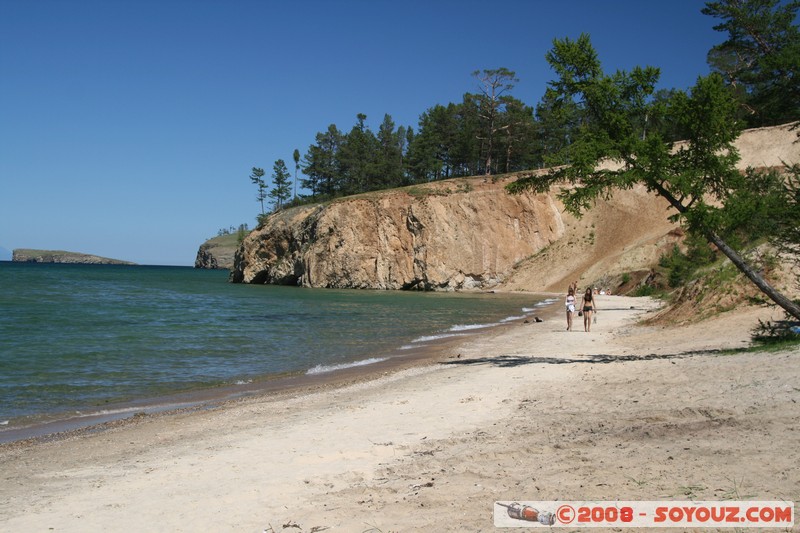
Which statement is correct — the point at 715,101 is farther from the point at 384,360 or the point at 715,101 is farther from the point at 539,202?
the point at 539,202

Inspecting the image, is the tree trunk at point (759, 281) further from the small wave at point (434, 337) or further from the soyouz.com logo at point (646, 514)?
the small wave at point (434, 337)

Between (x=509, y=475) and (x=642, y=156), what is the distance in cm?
912

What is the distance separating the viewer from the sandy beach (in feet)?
17.7

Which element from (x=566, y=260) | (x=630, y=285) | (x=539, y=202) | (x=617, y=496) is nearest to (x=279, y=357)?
(x=617, y=496)

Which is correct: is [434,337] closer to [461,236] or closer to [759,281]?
[759,281]

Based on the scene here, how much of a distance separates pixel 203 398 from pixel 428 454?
7.98 meters

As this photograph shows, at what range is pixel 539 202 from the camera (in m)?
72.8

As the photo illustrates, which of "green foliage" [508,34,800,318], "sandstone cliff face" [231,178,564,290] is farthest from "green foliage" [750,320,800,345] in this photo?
"sandstone cliff face" [231,178,564,290]

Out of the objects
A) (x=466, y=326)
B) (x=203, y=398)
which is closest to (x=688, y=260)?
(x=466, y=326)

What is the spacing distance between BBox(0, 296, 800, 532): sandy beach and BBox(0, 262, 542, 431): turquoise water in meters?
3.68

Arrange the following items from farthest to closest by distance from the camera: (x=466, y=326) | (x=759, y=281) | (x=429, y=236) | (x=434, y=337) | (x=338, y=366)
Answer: (x=429, y=236) → (x=466, y=326) → (x=434, y=337) → (x=338, y=366) → (x=759, y=281)

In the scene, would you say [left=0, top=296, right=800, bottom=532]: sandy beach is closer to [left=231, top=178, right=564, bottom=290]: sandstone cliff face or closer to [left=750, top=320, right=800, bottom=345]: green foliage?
[left=750, top=320, right=800, bottom=345]: green foliage

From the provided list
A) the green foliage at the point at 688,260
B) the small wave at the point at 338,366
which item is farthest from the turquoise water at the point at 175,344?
the green foliage at the point at 688,260

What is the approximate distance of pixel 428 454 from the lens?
716cm
